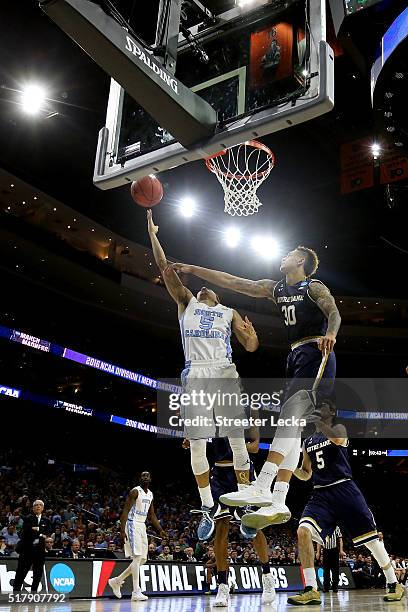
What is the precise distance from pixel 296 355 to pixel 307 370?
0.22 m

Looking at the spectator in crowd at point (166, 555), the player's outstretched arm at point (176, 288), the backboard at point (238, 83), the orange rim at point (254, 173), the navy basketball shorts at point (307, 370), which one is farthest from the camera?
the spectator in crowd at point (166, 555)

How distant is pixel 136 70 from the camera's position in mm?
4914

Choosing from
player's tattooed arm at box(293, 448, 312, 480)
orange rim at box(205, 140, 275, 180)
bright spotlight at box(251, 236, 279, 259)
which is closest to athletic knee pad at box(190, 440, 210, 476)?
player's tattooed arm at box(293, 448, 312, 480)

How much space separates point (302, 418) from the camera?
243 inches

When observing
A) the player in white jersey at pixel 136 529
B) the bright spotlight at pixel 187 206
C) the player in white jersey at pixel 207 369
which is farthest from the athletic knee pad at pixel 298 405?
the bright spotlight at pixel 187 206

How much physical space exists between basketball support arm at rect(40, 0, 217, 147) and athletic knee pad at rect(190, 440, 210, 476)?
121 inches

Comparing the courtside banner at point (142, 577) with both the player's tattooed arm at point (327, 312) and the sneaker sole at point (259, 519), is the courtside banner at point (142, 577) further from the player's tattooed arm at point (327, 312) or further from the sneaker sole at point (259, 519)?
the player's tattooed arm at point (327, 312)

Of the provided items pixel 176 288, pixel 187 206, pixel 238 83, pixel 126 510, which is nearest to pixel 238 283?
pixel 176 288

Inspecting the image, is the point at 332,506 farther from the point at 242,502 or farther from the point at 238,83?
the point at 238,83

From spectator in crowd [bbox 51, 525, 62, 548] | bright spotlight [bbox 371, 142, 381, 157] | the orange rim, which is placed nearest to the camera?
the orange rim

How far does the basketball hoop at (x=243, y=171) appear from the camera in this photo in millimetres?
8492

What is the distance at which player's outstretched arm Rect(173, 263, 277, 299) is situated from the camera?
273 inches

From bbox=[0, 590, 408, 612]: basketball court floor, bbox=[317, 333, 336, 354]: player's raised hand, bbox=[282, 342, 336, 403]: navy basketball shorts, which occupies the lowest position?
bbox=[0, 590, 408, 612]: basketball court floor

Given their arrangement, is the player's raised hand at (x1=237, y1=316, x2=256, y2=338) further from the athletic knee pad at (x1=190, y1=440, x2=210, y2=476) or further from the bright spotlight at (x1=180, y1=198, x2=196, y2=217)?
the bright spotlight at (x1=180, y1=198, x2=196, y2=217)
